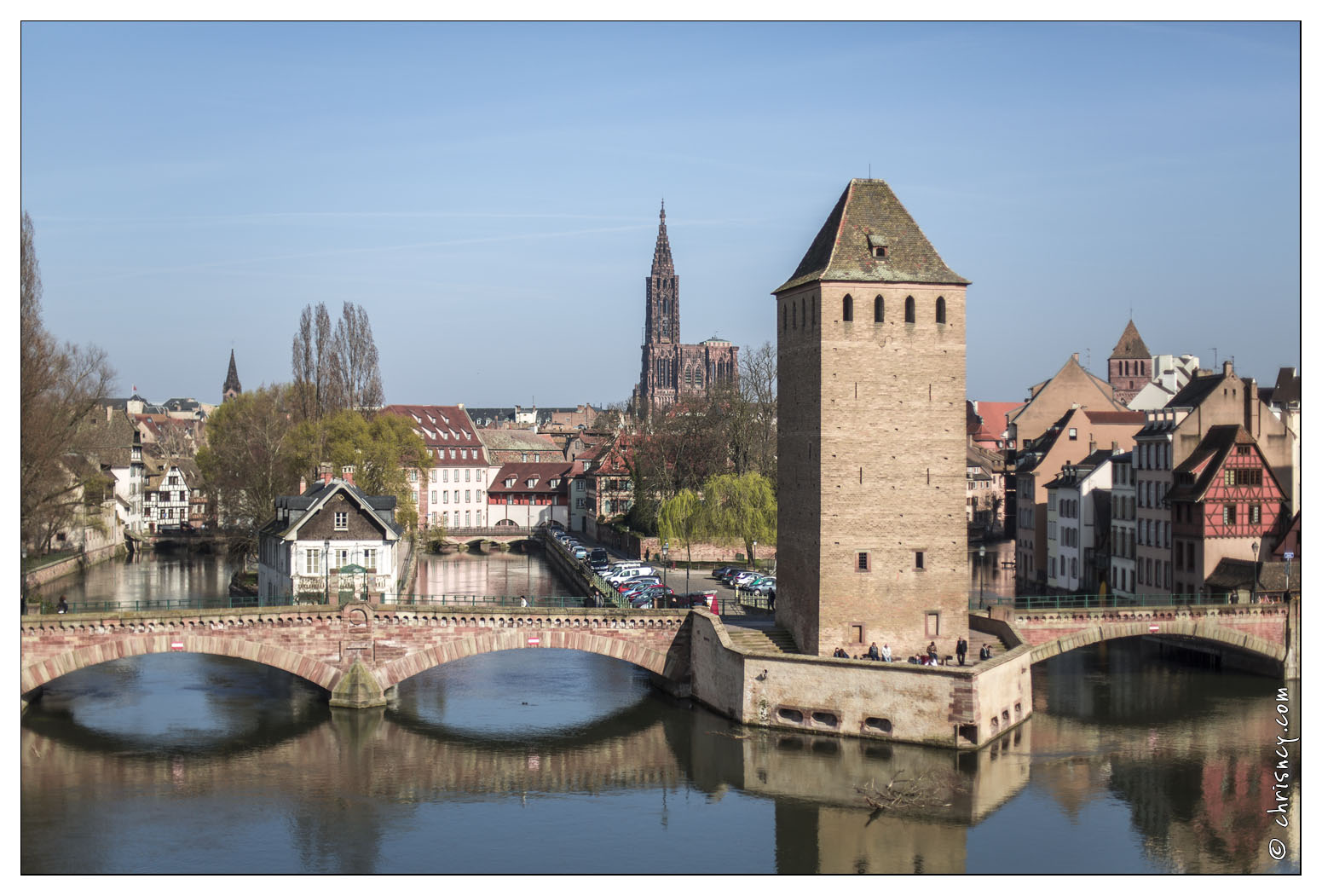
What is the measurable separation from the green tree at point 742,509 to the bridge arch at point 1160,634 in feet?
88.9

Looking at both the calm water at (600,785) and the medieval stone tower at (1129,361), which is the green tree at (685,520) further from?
the medieval stone tower at (1129,361)

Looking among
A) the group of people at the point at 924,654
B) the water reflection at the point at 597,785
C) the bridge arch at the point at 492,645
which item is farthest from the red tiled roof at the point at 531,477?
the group of people at the point at 924,654

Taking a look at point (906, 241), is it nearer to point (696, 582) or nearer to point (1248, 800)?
point (1248, 800)

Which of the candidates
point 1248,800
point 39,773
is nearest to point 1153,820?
point 1248,800

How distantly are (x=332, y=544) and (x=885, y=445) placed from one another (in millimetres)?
27634

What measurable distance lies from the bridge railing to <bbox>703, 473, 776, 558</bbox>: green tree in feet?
44.1

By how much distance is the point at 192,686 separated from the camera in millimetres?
52469

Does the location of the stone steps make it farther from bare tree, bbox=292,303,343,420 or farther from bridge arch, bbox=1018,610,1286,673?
bare tree, bbox=292,303,343,420

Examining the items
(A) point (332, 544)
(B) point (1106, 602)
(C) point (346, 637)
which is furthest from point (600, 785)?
(B) point (1106, 602)

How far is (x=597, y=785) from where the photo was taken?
1590 inches

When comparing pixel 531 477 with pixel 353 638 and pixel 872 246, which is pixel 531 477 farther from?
pixel 872 246

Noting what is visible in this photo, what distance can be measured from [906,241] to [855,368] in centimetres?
456

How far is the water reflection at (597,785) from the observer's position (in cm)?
3372

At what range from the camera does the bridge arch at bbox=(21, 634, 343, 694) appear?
4475 centimetres
